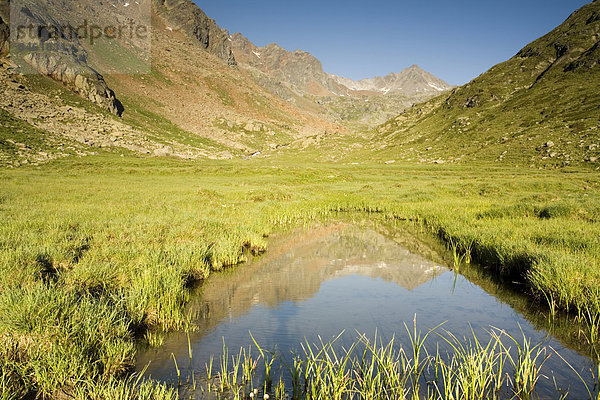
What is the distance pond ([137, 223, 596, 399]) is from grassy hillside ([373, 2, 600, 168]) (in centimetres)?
5903

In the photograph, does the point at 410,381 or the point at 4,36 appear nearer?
the point at 410,381

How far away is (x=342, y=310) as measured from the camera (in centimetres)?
853

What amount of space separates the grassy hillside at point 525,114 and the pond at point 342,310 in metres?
59.0

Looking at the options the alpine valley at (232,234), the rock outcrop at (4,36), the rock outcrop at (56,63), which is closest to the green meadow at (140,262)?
the alpine valley at (232,234)

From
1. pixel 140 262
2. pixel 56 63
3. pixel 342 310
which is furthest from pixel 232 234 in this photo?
pixel 56 63

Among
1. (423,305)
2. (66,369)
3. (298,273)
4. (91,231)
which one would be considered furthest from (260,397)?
(91,231)

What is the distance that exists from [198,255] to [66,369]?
636cm

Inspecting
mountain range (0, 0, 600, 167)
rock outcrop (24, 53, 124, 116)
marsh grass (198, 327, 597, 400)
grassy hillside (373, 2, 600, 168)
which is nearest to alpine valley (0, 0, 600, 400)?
marsh grass (198, 327, 597, 400)

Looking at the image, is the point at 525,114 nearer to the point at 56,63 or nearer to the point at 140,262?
the point at 140,262

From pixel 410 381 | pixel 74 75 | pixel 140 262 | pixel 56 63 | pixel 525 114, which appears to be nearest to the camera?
pixel 410 381

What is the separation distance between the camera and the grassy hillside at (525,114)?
208ft

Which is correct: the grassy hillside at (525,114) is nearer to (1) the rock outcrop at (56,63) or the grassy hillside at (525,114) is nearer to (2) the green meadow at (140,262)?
(2) the green meadow at (140,262)

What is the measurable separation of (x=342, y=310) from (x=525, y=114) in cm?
9807

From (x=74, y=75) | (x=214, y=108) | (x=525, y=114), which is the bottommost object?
(x=525, y=114)
